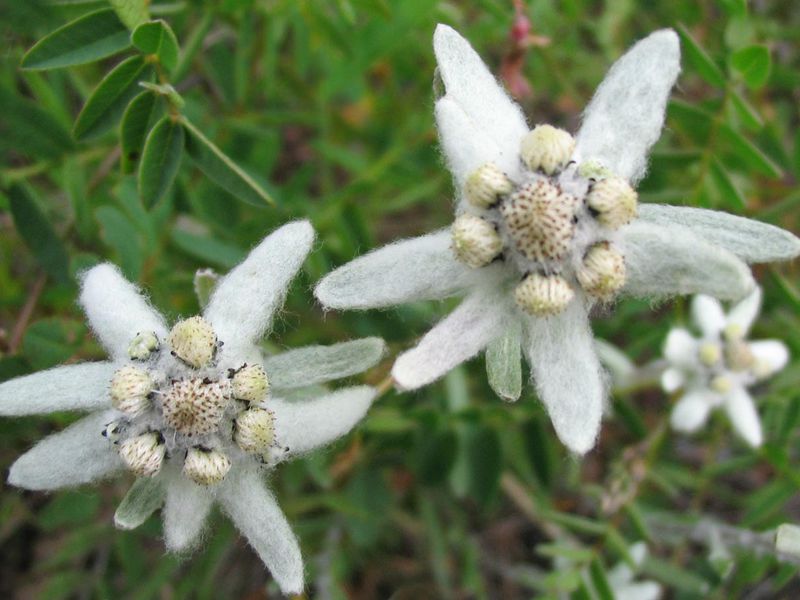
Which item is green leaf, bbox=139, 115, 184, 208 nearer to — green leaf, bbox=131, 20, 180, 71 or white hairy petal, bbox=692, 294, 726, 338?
green leaf, bbox=131, 20, 180, 71

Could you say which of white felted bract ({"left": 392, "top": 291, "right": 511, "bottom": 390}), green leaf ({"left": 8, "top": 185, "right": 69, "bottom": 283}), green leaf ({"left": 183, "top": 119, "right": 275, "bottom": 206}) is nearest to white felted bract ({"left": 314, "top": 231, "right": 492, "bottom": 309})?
white felted bract ({"left": 392, "top": 291, "right": 511, "bottom": 390})

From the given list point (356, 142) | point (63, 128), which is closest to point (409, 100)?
point (356, 142)

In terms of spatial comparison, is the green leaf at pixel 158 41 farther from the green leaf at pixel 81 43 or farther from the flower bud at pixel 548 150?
the flower bud at pixel 548 150

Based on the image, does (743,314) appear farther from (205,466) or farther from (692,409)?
(205,466)

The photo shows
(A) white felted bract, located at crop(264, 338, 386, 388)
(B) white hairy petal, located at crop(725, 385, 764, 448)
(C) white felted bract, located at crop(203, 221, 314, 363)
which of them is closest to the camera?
(A) white felted bract, located at crop(264, 338, 386, 388)

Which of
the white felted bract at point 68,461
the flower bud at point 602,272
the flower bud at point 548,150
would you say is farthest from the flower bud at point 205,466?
the flower bud at point 548,150
